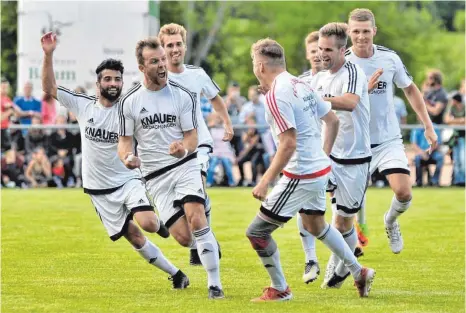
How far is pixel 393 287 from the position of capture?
1168 cm

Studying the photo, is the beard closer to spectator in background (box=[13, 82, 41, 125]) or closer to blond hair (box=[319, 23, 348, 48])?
blond hair (box=[319, 23, 348, 48])

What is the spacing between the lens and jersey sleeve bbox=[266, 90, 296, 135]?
9.97 meters

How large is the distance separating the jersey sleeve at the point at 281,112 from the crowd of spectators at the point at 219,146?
14.2m

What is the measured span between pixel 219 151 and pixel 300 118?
14.5 metres

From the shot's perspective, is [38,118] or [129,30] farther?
[129,30]

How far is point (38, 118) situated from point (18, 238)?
9639mm

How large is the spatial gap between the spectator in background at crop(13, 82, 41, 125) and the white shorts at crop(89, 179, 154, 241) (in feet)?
44.5

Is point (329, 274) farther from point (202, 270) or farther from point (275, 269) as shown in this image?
point (202, 270)

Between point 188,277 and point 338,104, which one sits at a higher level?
point 338,104

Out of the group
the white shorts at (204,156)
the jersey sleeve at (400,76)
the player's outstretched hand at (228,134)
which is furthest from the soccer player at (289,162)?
the player's outstretched hand at (228,134)

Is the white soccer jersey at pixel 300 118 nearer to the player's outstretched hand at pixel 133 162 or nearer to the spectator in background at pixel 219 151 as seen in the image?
the player's outstretched hand at pixel 133 162

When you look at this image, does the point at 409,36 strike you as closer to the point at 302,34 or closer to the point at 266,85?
the point at 302,34

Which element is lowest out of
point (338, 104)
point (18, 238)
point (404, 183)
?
point (18, 238)

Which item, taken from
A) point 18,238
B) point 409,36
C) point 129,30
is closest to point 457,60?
point 409,36
